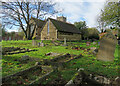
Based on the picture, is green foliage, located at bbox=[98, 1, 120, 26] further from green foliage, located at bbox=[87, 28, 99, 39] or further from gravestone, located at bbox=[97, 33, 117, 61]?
green foliage, located at bbox=[87, 28, 99, 39]

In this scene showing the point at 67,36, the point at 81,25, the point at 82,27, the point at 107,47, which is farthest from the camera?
the point at 82,27

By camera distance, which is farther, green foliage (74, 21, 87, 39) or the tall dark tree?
green foliage (74, 21, 87, 39)

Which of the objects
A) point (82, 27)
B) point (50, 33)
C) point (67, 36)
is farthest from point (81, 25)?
point (50, 33)

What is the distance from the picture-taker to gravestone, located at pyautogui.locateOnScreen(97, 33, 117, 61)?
20.7ft

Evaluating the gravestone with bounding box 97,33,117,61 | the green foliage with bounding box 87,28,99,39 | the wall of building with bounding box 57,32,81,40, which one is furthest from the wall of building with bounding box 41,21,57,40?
the green foliage with bounding box 87,28,99,39

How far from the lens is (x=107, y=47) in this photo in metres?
6.46

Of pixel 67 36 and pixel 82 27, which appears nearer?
pixel 67 36

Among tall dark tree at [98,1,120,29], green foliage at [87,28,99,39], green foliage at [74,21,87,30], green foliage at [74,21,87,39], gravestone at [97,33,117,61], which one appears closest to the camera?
gravestone at [97,33,117,61]

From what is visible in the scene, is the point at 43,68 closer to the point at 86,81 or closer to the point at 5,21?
the point at 86,81

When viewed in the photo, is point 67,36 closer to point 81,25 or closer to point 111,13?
point 111,13

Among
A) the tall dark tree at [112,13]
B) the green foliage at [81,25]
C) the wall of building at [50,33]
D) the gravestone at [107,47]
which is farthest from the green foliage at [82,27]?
the gravestone at [107,47]

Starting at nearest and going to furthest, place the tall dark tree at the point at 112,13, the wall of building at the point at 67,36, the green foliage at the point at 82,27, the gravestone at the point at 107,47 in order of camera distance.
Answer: the gravestone at the point at 107,47 → the tall dark tree at the point at 112,13 → the wall of building at the point at 67,36 → the green foliage at the point at 82,27

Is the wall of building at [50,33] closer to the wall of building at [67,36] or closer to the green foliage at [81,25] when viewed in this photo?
the wall of building at [67,36]

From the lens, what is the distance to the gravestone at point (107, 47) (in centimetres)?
629
